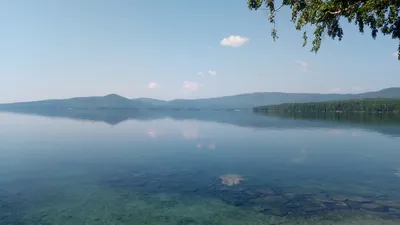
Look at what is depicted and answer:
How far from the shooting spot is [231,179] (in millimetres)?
31984

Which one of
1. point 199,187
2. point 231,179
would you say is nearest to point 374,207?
point 231,179

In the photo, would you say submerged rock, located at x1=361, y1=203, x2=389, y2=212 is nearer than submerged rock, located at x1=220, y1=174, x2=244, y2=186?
Yes

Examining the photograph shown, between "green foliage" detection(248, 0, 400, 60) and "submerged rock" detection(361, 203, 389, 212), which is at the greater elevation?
"green foliage" detection(248, 0, 400, 60)

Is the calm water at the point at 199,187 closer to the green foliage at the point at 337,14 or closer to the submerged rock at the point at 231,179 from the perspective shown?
the submerged rock at the point at 231,179

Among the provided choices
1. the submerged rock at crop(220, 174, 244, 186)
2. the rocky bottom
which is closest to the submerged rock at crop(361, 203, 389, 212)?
the rocky bottom

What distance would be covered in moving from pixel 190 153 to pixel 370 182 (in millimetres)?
29124

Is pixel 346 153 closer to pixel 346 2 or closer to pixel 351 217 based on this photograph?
pixel 351 217

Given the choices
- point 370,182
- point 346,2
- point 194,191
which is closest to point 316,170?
point 370,182

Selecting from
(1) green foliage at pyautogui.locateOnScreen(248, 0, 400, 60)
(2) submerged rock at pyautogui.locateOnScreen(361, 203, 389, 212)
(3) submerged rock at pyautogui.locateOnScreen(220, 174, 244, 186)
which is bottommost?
(2) submerged rock at pyautogui.locateOnScreen(361, 203, 389, 212)

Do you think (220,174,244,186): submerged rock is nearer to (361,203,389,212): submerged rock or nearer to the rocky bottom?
the rocky bottom

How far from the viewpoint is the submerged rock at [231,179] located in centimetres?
3038

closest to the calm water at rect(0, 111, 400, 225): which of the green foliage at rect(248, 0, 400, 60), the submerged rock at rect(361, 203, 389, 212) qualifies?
the submerged rock at rect(361, 203, 389, 212)

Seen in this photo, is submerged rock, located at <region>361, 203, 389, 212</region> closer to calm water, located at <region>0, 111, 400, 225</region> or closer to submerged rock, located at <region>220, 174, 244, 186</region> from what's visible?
→ calm water, located at <region>0, 111, 400, 225</region>

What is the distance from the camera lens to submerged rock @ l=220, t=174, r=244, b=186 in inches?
1196
